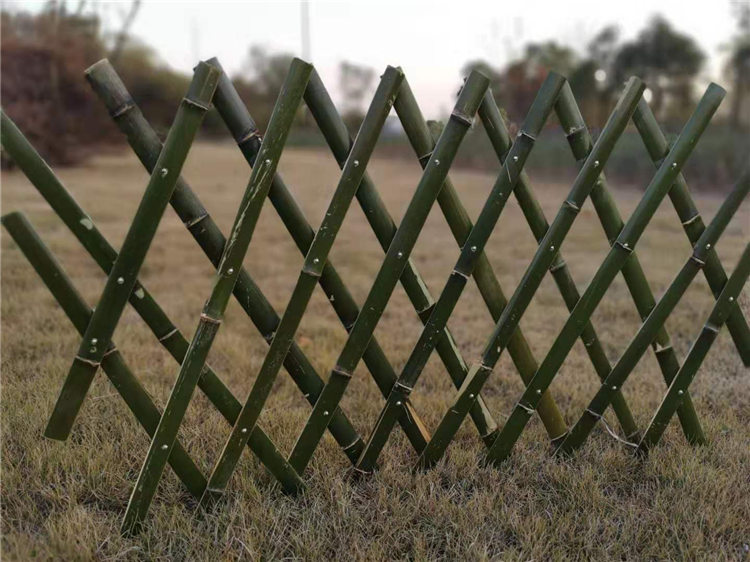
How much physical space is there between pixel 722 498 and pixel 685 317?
8.47 feet

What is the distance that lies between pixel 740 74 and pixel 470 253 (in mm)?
14899

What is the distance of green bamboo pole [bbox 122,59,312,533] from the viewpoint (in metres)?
1.64

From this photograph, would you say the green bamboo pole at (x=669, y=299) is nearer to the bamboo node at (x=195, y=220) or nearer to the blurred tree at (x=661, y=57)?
the bamboo node at (x=195, y=220)

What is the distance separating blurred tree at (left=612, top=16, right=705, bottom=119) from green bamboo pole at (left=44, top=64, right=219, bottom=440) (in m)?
16.2

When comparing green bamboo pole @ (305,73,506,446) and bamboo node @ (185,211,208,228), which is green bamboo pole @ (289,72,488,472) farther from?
bamboo node @ (185,211,208,228)

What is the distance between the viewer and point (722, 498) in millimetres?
2006

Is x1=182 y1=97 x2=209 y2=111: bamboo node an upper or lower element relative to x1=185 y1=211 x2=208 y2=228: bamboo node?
upper

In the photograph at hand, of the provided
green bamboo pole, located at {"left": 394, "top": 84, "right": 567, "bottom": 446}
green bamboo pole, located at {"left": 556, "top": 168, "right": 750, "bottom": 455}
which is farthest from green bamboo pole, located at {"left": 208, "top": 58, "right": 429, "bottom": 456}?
green bamboo pole, located at {"left": 556, "top": 168, "right": 750, "bottom": 455}

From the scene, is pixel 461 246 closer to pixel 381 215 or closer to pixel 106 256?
pixel 381 215

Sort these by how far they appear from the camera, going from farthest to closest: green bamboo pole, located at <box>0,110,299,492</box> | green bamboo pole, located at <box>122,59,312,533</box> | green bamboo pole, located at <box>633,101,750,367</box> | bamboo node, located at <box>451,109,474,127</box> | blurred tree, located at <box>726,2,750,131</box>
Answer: blurred tree, located at <box>726,2,750,131</box> → green bamboo pole, located at <box>633,101,750,367</box> → bamboo node, located at <box>451,109,474,127</box> → green bamboo pole, located at <box>122,59,312,533</box> → green bamboo pole, located at <box>0,110,299,492</box>

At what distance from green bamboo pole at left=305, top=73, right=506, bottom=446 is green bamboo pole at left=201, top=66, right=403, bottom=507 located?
0.06 metres

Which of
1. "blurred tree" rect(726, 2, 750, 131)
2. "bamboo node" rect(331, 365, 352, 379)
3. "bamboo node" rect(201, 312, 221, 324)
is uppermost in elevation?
"blurred tree" rect(726, 2, 750, 131)

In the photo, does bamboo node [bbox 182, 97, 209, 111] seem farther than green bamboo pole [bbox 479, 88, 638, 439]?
No

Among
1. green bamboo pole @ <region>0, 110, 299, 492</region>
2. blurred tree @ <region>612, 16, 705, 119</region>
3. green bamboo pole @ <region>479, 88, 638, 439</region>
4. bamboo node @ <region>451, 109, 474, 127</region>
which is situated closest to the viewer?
green bamboo pole @ <region>0, 110, 299, 492</region>
